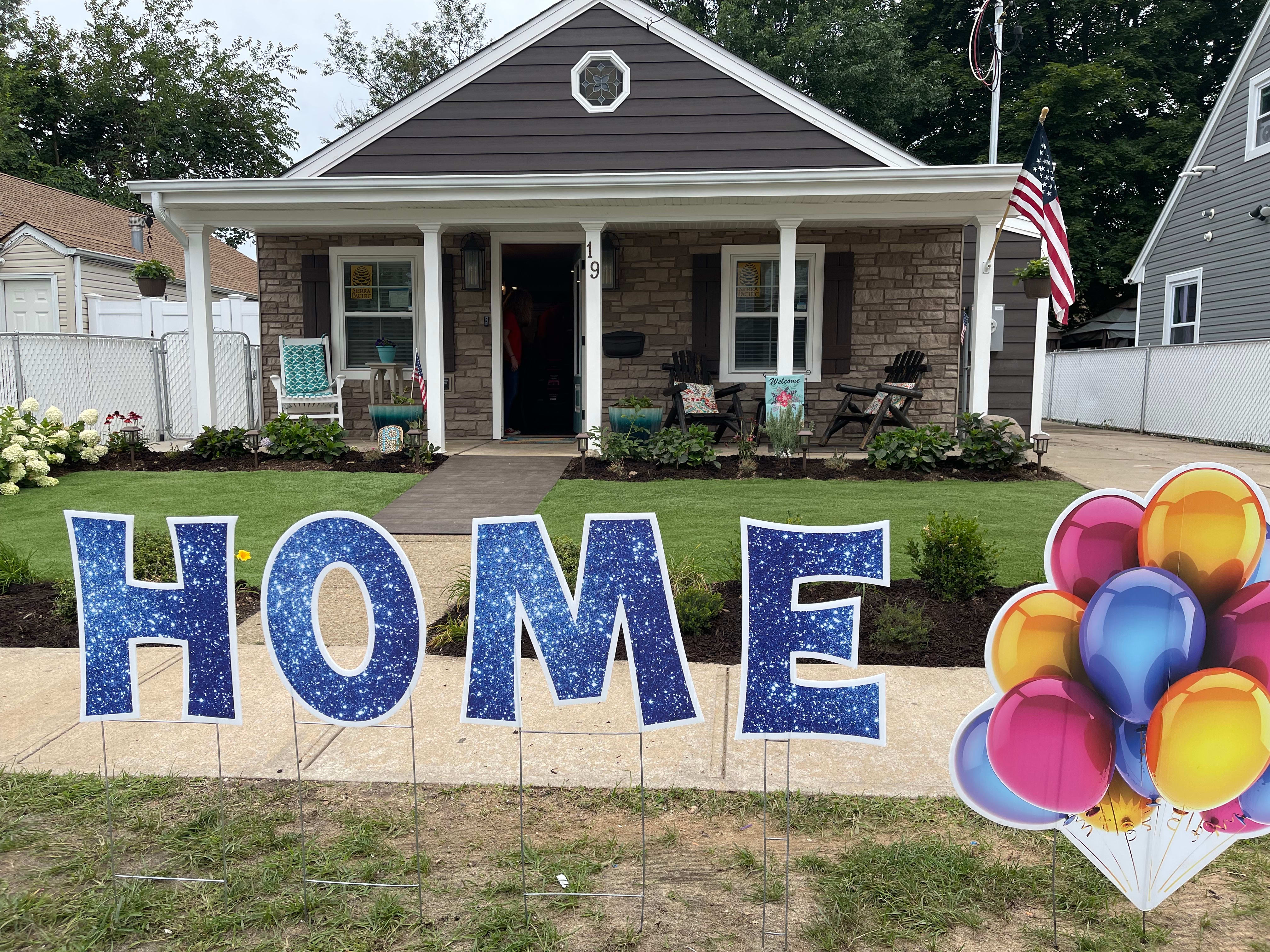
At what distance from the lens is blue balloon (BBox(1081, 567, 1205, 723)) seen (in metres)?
1.88

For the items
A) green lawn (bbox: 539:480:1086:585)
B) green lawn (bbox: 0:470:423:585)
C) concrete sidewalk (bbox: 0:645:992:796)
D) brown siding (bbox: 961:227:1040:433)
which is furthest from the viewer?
brown siding (bbox: 961:227:1040:433)

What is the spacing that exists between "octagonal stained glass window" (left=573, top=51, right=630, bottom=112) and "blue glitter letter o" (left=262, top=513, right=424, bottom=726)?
31.9 ft

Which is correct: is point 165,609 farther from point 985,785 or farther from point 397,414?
point 397,414

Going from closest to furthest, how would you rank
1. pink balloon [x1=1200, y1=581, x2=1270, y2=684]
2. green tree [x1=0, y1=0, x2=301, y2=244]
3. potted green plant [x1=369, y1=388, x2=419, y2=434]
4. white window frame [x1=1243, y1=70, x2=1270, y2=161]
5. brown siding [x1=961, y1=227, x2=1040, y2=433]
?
pink balloon [x1=1200, y1=581, x2=1270, y2=684] < potted green plant [x1=369, y1=388, x2=419, y2=434] < brown siding [x1=961, y1=227, x2=1040, y2=433] < white window frame [x1=1243, y1=70, x2=1270, y2=161] < green tree [x1=0, y1=0, x2=301, y2=244]

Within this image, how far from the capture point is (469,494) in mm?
7688

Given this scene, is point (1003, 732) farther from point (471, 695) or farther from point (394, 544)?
point (394, 544)

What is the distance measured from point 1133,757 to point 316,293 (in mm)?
10685

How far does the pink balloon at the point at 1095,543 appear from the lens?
2000 millimetres

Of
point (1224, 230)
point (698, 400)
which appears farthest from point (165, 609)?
point (1224, 230)

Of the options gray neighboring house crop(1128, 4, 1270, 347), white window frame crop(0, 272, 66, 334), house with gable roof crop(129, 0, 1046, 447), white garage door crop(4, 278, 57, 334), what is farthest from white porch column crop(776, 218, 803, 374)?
white garage door crop(4, 278, 57, 334)

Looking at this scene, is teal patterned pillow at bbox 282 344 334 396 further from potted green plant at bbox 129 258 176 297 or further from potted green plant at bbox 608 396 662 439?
potted green plant at bbox 608 396 662 439

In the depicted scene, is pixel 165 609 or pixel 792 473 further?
pixel 792 473

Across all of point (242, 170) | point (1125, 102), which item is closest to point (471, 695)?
point (1125, 102)

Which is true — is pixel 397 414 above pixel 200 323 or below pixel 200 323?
below
